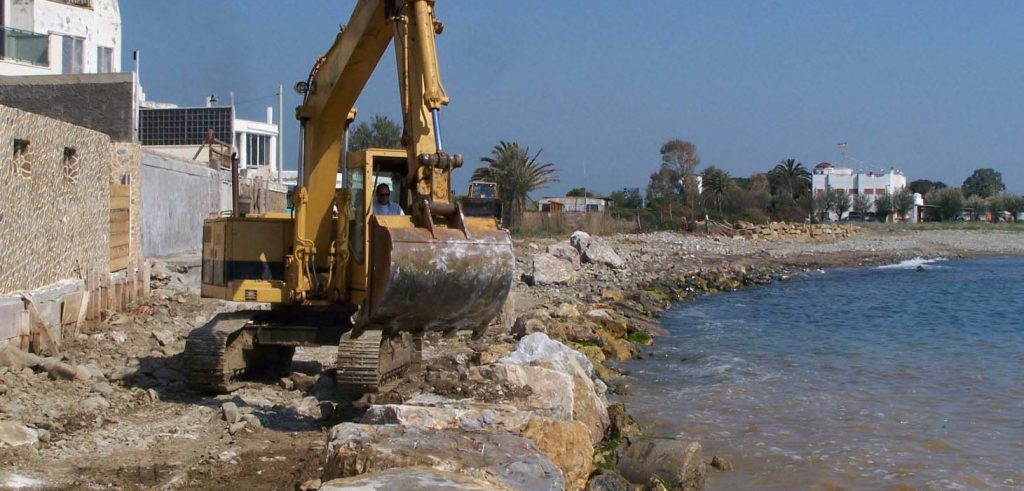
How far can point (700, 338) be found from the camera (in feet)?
71.8

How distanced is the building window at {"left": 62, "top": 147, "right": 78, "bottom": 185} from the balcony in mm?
14311

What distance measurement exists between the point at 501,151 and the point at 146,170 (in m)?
33.6

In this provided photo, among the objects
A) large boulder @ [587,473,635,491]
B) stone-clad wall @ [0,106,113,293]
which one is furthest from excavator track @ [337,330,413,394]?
stone-clad wall @ [0,106,113,293]

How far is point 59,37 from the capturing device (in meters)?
31.0

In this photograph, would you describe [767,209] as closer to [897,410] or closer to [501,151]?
[501,151]

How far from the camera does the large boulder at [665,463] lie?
364 inches

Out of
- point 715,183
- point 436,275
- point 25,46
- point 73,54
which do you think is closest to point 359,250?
point 436,275

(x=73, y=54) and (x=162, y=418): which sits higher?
(x=73, y=54)

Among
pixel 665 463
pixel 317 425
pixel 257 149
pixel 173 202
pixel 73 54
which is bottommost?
pixel 665 463

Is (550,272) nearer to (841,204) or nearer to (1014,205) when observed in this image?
(841,204)

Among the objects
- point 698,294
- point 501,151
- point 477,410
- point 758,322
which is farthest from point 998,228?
point 477,410

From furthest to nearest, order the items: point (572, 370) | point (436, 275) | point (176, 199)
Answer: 1. point (176, 199)
2. point (572, 370)
3. point (436, 275)

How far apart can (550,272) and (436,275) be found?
21267 millimetres

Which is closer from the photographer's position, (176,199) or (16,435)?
(16,435)
